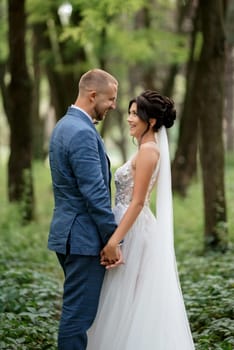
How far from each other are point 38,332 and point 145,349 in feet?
4.66

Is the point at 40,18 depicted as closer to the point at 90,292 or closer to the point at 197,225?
the point at 197,225

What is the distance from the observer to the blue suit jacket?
16.6 feet

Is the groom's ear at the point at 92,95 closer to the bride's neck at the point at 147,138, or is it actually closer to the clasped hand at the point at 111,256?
the bride's neck at the point at 147,138

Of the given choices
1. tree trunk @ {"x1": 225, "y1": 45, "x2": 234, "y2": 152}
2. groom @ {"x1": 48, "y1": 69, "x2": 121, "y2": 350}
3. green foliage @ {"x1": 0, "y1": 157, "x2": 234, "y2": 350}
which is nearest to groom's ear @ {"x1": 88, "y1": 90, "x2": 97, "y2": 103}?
groom @ {"x1": 48, "y1": 69, "x2": 121, "y2": 350}

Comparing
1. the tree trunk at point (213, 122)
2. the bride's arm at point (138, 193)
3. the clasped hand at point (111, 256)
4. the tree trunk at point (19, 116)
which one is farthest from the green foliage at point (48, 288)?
the bride's arm at point (138, 193)

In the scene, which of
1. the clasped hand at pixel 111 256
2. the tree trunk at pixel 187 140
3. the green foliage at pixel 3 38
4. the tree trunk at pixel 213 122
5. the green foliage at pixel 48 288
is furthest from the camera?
the green foliage at pixel 3 38

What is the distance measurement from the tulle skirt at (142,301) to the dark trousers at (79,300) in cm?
35

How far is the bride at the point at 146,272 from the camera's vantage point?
17.9 ft

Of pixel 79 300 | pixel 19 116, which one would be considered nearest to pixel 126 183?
pixel 79 300

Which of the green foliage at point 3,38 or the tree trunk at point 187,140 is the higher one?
the green foliage at point 3,38

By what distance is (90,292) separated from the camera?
5.23 m

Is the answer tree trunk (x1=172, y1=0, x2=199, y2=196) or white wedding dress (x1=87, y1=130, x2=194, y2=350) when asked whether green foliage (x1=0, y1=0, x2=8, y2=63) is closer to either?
tree trunk (x1=172, y1=0, x2=199, y2=196)

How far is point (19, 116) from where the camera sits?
1465 cm

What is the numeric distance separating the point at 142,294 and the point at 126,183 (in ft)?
2.70
